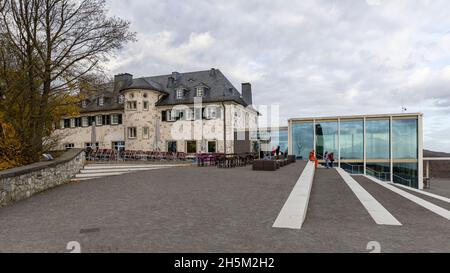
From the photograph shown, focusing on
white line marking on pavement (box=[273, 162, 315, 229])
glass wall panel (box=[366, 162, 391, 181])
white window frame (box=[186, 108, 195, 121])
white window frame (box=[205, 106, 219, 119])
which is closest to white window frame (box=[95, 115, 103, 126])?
white window frame (box=[186, 108, 195, 121])

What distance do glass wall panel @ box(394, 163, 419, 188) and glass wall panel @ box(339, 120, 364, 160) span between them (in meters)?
3.80

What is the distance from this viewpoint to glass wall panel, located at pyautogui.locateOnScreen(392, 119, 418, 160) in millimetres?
28141

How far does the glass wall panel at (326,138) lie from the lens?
29750 mm

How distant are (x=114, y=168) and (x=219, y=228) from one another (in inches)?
464

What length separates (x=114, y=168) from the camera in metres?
14.9

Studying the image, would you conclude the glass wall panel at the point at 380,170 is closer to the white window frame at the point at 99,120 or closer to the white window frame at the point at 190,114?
the white window frame at the point at 190,114

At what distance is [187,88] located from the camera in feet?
111

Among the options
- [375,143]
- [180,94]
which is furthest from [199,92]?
[375,143]

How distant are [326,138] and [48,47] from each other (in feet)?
88.7

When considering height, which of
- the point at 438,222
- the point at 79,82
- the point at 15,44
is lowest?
the point at 438,222

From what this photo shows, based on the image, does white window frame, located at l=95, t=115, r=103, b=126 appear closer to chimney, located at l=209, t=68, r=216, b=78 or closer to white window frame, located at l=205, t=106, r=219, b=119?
white window frame, located at l=205, t=106, r=219, b=119

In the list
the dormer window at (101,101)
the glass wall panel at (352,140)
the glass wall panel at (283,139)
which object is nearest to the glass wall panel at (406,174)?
the glass wall panel at (352,140)
